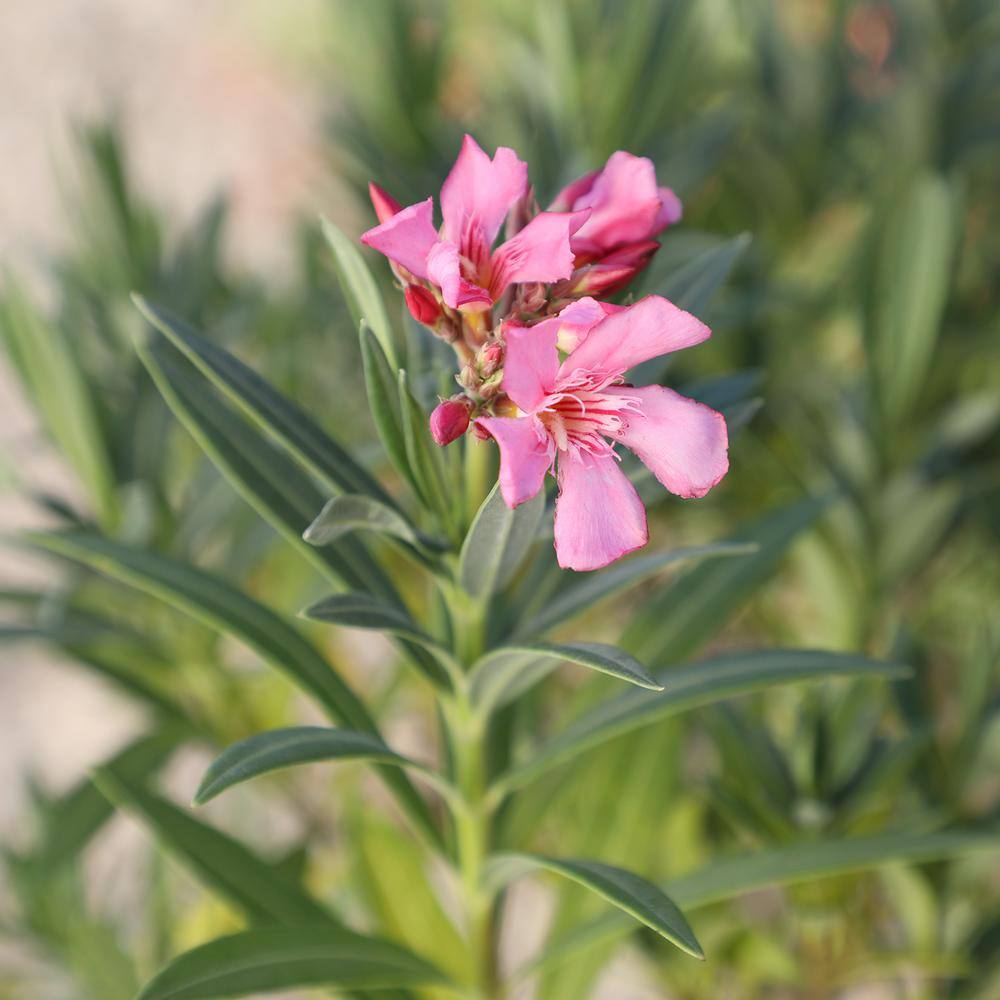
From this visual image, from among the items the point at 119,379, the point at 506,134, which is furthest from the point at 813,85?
the point at 119,379

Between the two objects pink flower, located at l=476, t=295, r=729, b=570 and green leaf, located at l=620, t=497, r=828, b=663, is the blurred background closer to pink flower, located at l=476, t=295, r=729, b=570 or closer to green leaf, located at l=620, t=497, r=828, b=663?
green leaf, located at l=620, t=497, r=828, b=663

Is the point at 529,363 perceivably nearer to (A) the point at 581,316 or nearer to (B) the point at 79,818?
(A) the point at 581,316

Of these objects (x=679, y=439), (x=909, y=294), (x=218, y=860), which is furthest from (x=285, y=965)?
(x=909, y=294)

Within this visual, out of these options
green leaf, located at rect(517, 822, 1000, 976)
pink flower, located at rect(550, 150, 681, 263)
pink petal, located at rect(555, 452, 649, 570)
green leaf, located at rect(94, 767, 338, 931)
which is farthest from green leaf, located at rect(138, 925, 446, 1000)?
pink flower, located at rect(550, 150, 681, 263)

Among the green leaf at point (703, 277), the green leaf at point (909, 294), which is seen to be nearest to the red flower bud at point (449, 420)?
the green leaf at point (703, 277)

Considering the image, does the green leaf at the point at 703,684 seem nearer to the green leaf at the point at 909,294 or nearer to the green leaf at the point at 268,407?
the green leaf at the point at 268,407

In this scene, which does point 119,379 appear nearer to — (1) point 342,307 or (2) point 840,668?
(1) point 342,307

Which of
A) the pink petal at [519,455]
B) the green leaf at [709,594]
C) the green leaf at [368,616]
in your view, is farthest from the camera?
the green leaf at [709,594]
